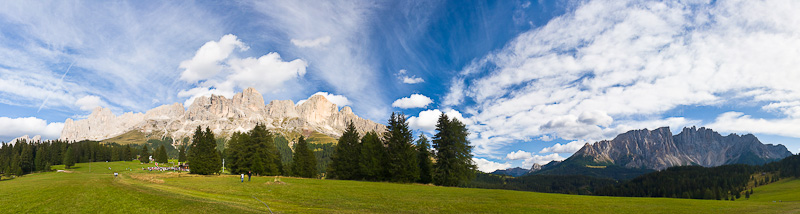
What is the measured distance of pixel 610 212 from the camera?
23.0 meters

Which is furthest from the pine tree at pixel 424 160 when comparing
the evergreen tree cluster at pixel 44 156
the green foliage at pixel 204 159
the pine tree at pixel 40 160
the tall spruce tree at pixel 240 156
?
the pine tree at pixel 40 160

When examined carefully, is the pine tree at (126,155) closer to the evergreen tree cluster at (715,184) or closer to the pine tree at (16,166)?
the pine tree at (16,166)

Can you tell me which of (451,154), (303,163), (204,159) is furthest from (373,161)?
(204,159)

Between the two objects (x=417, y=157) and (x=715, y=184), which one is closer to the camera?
(x=417, y=157)

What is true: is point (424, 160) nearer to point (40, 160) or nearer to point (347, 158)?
point (347, 158)

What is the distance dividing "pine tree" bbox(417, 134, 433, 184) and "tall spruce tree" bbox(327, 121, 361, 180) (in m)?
11.2

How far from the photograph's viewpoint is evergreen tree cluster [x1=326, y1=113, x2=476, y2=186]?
2039 inches

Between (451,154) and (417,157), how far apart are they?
583 centimetres

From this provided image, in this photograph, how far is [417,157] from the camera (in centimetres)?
5531

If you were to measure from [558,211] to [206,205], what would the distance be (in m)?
22.7

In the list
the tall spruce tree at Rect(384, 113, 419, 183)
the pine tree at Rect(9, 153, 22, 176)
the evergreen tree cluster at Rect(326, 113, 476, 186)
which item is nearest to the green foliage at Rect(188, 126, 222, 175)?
the evergreen tree cluster at Rect(326, 113, 476, 186)

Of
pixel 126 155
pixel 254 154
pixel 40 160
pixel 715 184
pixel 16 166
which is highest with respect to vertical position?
pixel 254 154

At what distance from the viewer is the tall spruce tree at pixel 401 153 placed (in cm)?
5106

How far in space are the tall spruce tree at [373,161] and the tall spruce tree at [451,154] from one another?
8.78m
